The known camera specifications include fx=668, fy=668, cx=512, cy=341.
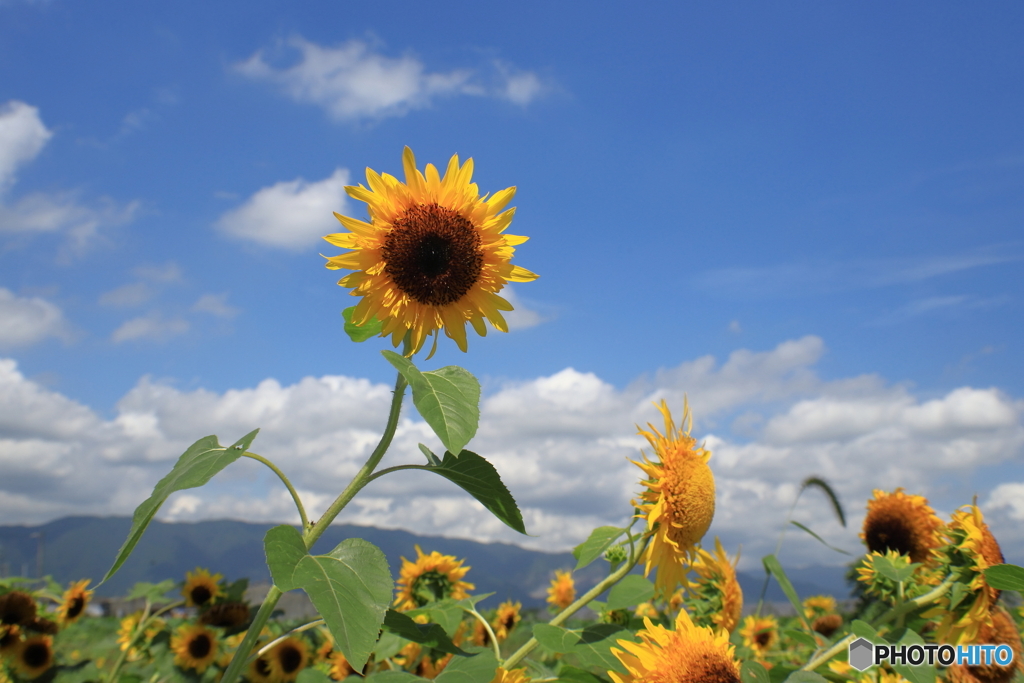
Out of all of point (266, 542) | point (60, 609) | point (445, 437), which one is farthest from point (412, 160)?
point (60, 609)

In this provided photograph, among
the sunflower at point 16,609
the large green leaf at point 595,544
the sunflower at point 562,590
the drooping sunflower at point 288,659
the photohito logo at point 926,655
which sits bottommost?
the drooping sunflower at point 288,659

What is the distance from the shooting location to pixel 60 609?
179 inches

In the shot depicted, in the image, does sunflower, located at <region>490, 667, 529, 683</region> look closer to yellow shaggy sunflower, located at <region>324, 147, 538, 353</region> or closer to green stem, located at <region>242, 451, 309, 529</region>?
green stem, located at <region>242, 451, 309, 529</region>

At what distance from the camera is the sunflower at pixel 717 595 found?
3533 millimetres

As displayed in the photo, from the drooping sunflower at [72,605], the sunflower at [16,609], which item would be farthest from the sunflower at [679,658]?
the drooping sunflower at [72,605]

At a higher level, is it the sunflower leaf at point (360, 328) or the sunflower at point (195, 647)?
the sunflower leaf at point (360, 328)

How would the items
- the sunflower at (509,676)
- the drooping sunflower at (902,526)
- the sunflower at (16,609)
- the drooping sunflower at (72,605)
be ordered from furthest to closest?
the drooping sunflower at (72,605) < the drooping sunflower at (902,526) < the sunflower at (16,609) < the sunflower at (509,676)

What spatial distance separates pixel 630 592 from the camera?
2539 mm

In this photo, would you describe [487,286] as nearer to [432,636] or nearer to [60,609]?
[432,636]

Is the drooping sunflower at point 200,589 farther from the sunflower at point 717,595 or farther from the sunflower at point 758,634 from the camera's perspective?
the sunflower at point 758,634

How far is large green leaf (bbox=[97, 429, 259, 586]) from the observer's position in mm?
1606

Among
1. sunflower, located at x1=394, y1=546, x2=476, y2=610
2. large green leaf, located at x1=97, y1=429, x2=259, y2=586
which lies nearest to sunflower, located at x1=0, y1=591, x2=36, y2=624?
sunflower, located at x1=394, y1=546, x2=476, y2=610

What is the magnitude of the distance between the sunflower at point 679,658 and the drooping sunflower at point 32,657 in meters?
3.65

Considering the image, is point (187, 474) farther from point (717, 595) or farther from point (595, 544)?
point (717, 595)
